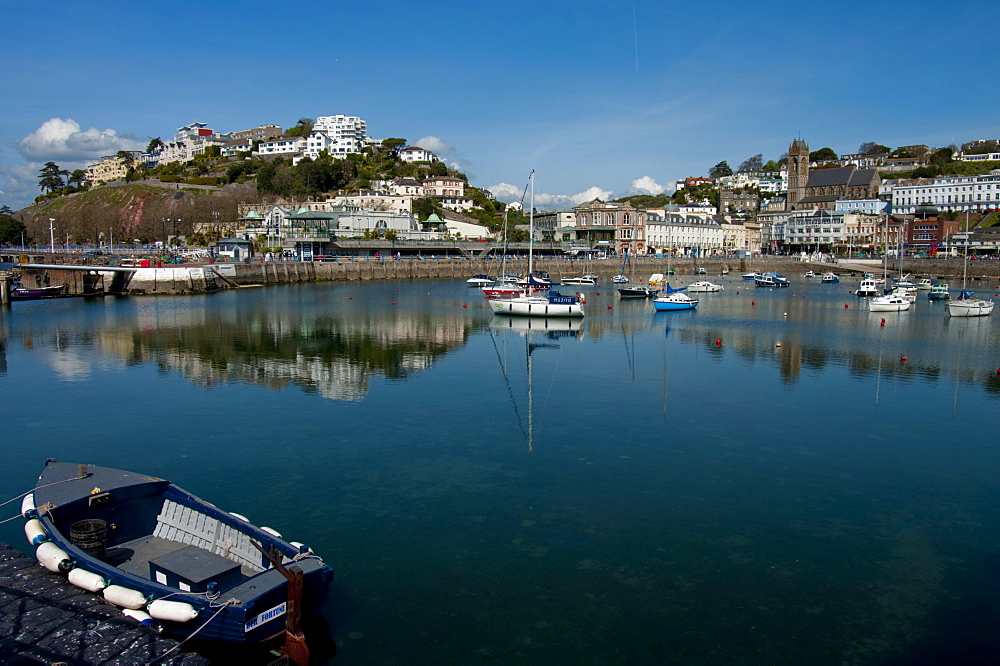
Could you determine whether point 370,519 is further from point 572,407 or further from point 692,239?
point 692,239

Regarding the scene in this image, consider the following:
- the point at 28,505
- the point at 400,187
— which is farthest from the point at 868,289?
the point at 400,187

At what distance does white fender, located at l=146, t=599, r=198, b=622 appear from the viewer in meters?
8.26

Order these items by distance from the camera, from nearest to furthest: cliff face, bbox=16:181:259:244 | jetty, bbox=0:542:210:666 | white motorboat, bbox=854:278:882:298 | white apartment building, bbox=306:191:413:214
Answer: jetty, bbox=0:542:210:666, white motorboat, bbox=854:278:882:298, cliff face, bbox=16:181:259:244, white apartment building, bbox=306:191:413:214

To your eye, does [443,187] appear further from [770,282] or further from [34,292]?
[34,292]

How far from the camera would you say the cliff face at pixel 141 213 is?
115m

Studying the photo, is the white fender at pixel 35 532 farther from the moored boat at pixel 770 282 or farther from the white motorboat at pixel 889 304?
the moored boat at pixel 770 282

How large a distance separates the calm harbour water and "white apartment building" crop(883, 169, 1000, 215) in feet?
430

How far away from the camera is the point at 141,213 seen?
118 metres

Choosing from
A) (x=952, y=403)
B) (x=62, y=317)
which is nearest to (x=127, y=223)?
(x=62, y=317)

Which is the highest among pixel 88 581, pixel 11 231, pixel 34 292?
pixel 11 231

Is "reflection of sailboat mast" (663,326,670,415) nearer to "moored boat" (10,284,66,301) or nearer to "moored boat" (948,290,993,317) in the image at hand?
"moored boat" (948,290,993,317)

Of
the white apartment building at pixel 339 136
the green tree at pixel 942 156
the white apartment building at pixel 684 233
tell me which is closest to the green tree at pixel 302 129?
the white apartment building at pixel 339 136

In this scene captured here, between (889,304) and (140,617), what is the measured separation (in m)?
56.3

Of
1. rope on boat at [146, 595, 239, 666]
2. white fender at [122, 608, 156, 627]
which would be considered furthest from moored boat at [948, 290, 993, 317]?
white fender at [122, 608, 156, 627]
